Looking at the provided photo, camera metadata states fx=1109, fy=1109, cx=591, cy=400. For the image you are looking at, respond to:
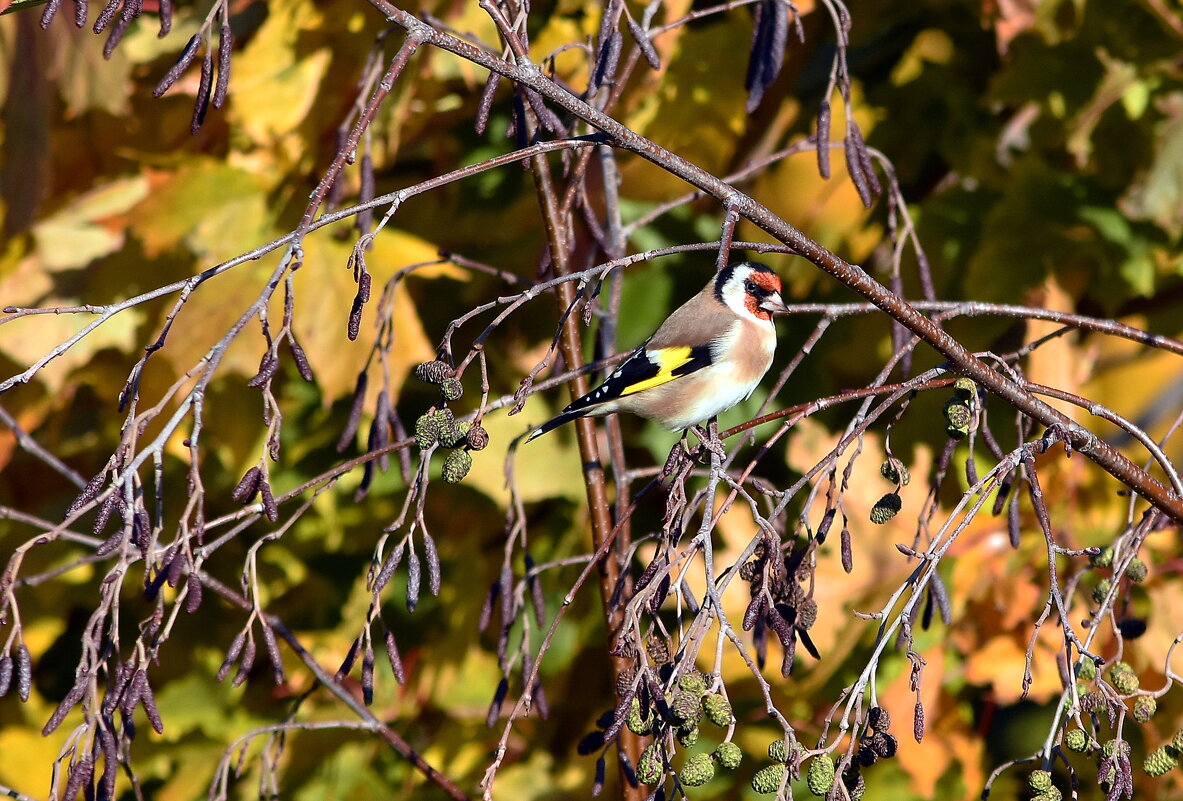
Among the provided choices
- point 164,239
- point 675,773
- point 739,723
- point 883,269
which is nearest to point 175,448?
point 164,239

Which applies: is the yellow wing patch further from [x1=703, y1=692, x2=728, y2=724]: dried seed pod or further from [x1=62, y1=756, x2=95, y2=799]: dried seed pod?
[x1=62, y1=756, x2=95, y2=799]: dried seed pod

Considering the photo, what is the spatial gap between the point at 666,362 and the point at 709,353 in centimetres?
14

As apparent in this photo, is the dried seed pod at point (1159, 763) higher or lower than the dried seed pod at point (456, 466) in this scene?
lower

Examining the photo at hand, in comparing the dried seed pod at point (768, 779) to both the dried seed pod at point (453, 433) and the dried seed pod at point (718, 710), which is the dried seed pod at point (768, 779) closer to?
the dried seed pod at point (718, 710)

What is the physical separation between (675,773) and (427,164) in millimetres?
1816

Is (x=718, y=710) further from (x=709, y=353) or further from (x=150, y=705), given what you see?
(x=709, y=353)

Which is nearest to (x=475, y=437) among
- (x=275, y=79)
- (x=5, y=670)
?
(x=5, y=670)

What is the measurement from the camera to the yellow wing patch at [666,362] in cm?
206

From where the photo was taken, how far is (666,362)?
83.7 inches

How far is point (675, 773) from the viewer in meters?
1.15

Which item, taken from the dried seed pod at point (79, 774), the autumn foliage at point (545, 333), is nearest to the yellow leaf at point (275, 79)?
the autumn foliage at point (545, 333)

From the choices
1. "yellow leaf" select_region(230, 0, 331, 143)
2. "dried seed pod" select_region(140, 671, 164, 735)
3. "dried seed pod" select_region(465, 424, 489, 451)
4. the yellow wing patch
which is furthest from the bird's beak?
"dried seed pod" select_region(140, 671, 164, 735)

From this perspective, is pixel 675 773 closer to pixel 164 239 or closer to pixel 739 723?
pixel 739 723

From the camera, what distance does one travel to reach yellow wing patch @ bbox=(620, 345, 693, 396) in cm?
206
